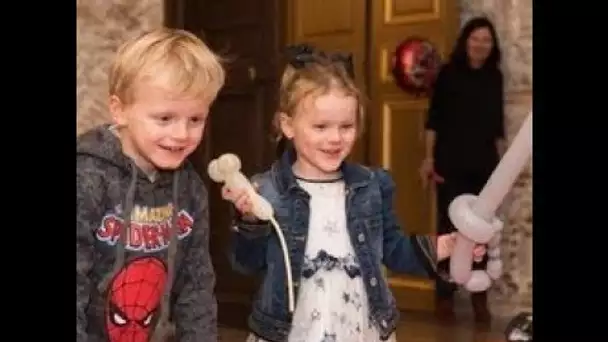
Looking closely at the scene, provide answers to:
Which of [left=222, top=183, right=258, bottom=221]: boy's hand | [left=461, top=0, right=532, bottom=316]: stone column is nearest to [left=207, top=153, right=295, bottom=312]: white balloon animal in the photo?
[left=222, top=183, right=258, bottom=221]: boy's hand

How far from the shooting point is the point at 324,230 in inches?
41.9

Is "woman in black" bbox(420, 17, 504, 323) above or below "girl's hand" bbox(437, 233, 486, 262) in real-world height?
above

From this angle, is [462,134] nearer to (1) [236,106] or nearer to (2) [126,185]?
(1) [236,106]

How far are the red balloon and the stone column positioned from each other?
55 mm

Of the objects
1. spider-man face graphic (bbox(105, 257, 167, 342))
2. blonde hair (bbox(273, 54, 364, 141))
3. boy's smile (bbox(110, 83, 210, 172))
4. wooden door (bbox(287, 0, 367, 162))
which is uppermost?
wooden door (bbox(287, 0, 367, 162))

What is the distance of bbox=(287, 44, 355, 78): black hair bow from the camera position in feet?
3.51

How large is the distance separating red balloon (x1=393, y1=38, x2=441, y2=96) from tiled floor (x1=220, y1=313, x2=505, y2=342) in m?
0.25

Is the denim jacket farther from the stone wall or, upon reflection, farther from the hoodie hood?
the stone wall

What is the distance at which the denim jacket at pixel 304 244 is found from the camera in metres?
1.06

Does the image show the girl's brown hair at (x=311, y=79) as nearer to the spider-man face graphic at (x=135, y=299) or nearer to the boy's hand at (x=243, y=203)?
the boy's hand at (x=243, y=203)

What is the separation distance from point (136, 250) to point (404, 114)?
0.32m

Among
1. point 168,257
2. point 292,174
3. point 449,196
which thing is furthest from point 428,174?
point 168,257
